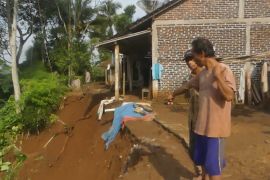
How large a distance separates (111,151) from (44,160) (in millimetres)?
3635

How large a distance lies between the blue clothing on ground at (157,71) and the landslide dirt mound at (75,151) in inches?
106

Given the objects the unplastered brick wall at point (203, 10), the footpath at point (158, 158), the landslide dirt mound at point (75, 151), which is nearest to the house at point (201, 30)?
the unplastered brick wall at point (203, 10)

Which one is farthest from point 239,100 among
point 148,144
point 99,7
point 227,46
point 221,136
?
point 99,7

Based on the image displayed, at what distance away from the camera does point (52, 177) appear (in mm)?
12328

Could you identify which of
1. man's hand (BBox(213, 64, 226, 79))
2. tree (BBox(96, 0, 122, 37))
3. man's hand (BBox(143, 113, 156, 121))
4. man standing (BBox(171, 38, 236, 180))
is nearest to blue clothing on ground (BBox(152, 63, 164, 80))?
man's hand (BBox(143, 113, 156, 121))

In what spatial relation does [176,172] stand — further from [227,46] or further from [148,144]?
[227,46]

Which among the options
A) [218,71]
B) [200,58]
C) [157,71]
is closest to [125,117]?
[157,71]

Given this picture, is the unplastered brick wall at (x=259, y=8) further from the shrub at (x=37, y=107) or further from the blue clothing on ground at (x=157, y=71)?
the shrub at (x=37, y=107)

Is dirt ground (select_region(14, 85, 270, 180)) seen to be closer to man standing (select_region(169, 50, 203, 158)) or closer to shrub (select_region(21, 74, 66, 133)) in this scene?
shrub (select_region(21, 74, 66, 133))

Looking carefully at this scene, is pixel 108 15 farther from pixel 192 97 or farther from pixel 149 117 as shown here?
pixel 192 97

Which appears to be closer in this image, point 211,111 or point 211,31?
point 211,111

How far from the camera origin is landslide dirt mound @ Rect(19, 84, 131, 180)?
1049 cm

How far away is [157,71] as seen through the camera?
16.1m

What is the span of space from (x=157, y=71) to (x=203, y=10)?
112 inches
